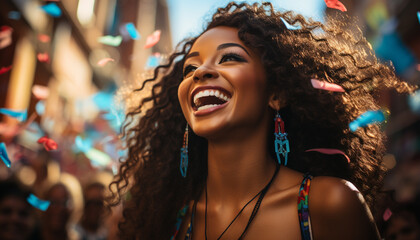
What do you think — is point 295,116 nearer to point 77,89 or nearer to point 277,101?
point 277,101

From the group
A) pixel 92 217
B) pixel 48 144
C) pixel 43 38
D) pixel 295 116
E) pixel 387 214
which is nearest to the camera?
pixel 295 116

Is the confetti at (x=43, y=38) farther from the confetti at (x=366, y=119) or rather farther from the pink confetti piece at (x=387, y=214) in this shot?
the pink confetti piece at (x=387, y=214)

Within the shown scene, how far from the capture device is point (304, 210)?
1.76 metres

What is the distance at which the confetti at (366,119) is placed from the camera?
215 centimetres

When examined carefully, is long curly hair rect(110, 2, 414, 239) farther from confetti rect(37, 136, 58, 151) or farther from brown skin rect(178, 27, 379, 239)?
confetti rect(37, 136, 58, 151)

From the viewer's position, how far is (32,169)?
712 cm

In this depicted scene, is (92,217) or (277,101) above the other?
(277,101)

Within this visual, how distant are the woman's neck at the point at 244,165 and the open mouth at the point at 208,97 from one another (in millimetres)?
211

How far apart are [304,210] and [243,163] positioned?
420mm

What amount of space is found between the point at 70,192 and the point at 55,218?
0.45m

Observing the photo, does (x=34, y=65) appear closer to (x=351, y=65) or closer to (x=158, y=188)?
(x=158, y=188)

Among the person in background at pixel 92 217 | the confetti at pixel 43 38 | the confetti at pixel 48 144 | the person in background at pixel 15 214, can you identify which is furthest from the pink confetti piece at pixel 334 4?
the confetti at pixel 43 38

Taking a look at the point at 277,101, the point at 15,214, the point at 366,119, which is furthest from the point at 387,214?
the point at 15,214

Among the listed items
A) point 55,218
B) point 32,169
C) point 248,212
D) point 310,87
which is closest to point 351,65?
point 310,87
